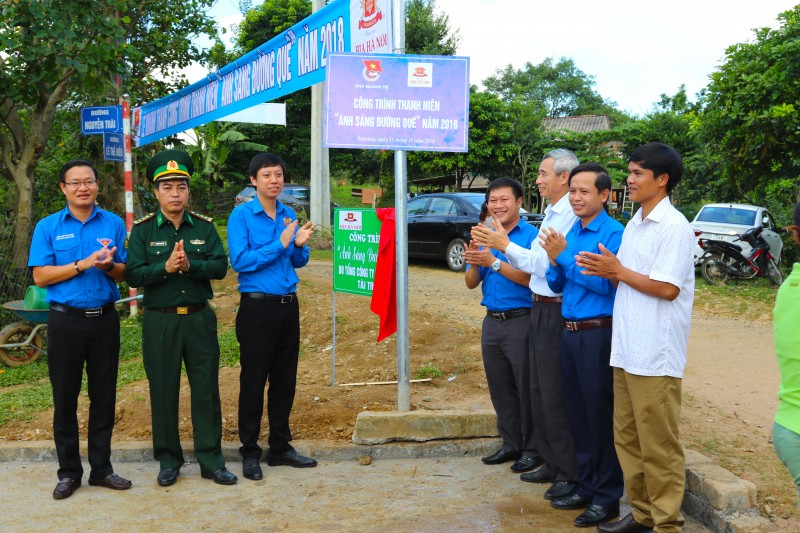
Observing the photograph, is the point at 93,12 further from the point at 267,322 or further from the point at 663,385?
the point at 663,385

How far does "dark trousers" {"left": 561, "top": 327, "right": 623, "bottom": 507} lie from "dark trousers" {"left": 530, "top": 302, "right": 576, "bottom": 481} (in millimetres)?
192

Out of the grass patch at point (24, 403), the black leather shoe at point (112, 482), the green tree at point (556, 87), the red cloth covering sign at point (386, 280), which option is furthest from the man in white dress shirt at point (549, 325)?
the green tree at point (556, 87)

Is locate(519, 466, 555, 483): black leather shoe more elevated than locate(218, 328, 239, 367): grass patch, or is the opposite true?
locate(218, 328, 239, 367): grass patch

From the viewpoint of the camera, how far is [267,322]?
16.1ft

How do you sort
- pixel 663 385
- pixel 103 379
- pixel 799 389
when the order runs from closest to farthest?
1. pixel 799 389
2. pixel 663 385
3. pixel 103 379

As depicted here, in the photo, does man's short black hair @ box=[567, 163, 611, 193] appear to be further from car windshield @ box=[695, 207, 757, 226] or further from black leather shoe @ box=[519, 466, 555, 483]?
car windshield @ box=[695, 207, 757, 226]

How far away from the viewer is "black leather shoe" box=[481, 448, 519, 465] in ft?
16.8

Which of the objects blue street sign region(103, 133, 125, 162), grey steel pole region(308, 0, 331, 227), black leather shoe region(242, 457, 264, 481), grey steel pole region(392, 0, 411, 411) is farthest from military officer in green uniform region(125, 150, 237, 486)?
grey steel pole region(308, 0, 331, 227)

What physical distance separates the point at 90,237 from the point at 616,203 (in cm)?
2969

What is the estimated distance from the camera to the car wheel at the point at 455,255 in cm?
1448

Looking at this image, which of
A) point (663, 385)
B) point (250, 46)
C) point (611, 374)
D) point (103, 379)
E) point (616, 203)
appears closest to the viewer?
point (663, 385)

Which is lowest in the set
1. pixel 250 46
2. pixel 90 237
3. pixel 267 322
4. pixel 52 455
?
pixel 52 455

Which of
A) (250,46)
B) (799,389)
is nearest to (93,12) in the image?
(799,389)

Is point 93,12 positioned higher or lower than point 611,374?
higher
